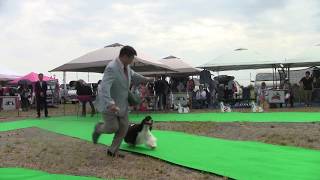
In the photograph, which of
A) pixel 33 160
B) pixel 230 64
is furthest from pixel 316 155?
pixel 230 64

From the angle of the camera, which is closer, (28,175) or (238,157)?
(28,175)

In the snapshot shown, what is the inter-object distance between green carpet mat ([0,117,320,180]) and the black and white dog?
0.41 ft

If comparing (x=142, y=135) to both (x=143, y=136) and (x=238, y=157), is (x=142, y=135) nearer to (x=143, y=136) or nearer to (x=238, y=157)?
(x=143, y=136)

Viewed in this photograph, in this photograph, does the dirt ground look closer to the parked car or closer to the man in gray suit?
the man in gray suit

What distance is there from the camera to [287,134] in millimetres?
11312

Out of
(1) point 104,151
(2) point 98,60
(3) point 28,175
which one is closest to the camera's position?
(3) point 28,175

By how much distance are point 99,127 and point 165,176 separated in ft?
6.03

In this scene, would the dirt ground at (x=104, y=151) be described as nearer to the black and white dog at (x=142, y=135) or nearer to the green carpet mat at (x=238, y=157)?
the green carpet mat at (x=238, y=157)

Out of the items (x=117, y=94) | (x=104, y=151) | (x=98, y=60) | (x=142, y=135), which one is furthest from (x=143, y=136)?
(x=98, y=60)

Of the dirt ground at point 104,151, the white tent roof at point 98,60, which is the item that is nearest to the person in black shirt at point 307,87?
the white tent roof at point 98,60

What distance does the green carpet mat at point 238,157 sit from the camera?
270 inches

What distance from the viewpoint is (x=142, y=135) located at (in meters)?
8.75

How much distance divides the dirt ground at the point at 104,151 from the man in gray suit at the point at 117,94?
1.51 feet

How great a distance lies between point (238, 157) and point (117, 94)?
2.09 meters
